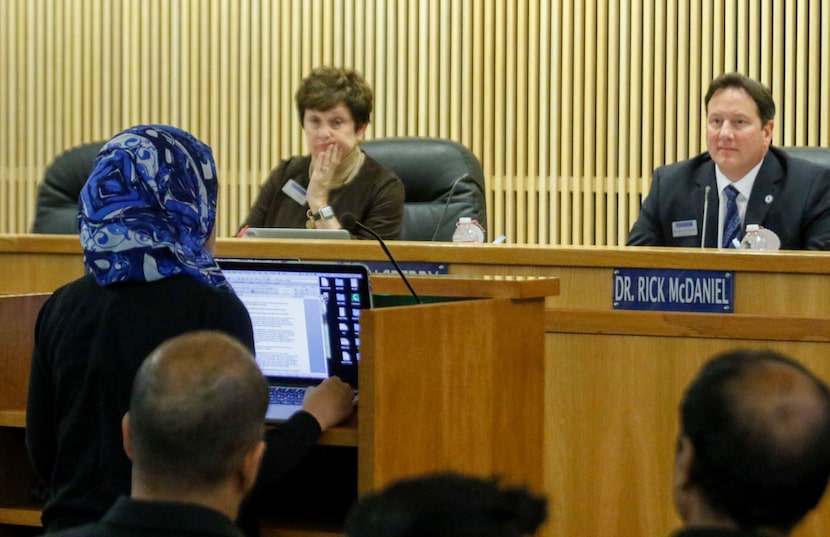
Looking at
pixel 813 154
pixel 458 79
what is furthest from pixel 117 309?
pixel 458 79

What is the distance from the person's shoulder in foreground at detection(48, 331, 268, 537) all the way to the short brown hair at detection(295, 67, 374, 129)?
3162 millimetres

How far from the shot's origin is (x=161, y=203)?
2.37 metres

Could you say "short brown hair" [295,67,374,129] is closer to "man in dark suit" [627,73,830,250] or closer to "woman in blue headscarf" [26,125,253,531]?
"man in dark suit" [627,73,830,250]

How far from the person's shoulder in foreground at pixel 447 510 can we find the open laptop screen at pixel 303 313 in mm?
1616

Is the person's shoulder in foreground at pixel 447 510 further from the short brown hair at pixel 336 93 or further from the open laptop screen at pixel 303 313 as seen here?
the short brown hair at pixel 336 93

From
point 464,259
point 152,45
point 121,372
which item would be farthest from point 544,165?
point 121,372

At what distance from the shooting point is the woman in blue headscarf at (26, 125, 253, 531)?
7.64 feet

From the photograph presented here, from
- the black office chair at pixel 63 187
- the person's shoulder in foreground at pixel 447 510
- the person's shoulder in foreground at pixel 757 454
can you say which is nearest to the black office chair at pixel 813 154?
the black office chair at pixel 63 187

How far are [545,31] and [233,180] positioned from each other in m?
1.82

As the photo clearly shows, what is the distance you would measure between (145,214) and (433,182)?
2825 millimetres

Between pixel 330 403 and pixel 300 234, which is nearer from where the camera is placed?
pixel 330 403

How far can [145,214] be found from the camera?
237cm

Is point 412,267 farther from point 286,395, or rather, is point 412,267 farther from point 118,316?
point 118,316

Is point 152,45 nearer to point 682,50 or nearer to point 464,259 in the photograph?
point 682,50
